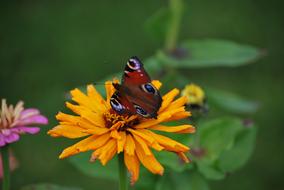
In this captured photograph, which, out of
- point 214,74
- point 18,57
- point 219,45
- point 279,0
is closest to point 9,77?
point 18,57

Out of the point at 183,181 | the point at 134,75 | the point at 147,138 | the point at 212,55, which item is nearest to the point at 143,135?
the point at 147,138

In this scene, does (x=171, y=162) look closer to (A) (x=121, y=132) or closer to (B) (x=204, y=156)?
(B) (x=204, y=156)

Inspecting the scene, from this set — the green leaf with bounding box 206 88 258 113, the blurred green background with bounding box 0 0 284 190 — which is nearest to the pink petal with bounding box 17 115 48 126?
the green leaf with bounding box 206 88 258 113

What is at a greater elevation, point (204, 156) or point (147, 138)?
point (204, 156)

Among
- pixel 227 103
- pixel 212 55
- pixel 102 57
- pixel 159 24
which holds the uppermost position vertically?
pixel 102 57

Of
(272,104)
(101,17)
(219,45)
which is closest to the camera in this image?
(219,45)

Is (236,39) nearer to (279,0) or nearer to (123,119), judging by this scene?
(279,0)
